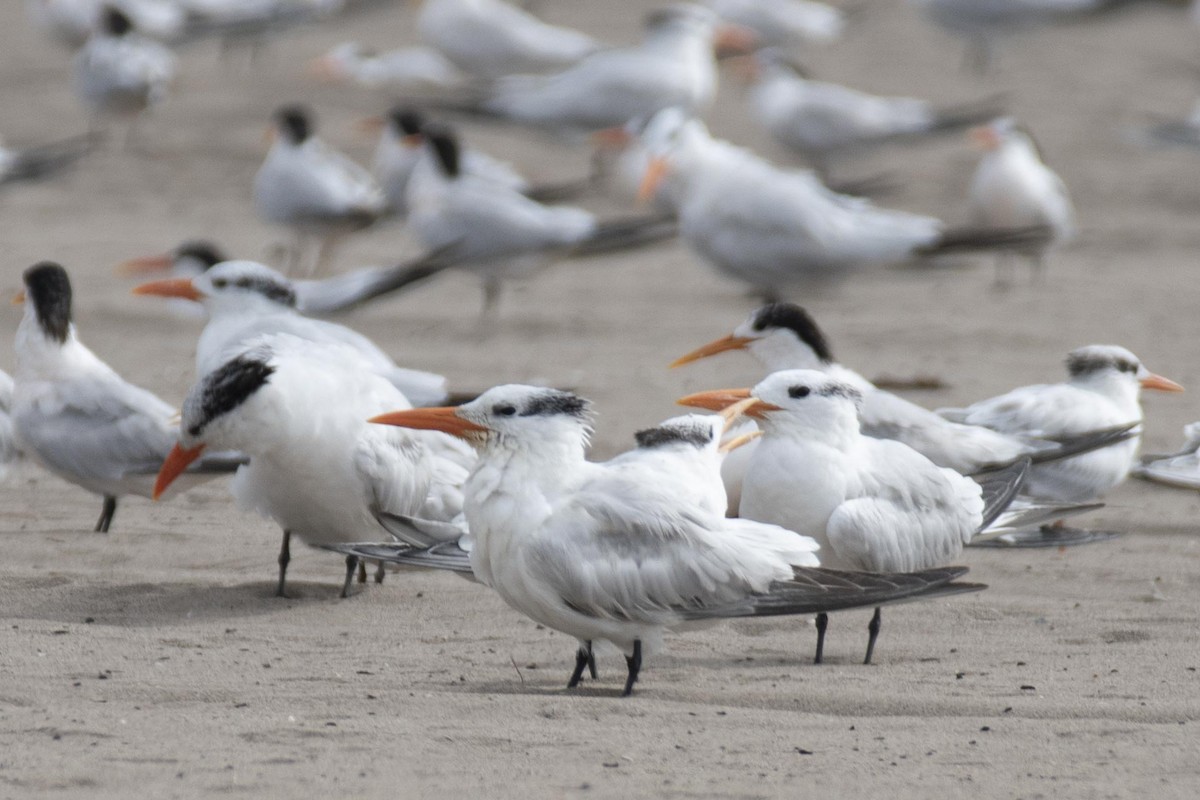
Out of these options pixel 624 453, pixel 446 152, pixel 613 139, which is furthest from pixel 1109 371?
pixel 613 139

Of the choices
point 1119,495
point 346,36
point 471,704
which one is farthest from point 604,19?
point 471,704

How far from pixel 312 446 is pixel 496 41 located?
11.0 m

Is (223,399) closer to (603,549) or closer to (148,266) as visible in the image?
(603,549)

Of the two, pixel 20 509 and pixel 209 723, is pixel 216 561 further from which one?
pixel 209 723

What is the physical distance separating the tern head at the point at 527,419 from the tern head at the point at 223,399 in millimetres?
1004

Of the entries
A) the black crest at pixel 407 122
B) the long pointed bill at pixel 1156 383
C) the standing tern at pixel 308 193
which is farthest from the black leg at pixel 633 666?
the black crest at pixel 407 122

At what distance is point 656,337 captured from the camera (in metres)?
9.12

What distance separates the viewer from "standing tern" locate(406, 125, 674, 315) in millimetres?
9758

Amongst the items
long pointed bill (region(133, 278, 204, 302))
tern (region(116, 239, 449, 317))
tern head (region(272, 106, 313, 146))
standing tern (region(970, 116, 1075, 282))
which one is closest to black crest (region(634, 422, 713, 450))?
long pointed bill (region(133, 278, 204, 302))

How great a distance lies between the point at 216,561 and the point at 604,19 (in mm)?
13433

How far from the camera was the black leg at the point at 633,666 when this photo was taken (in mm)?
3955

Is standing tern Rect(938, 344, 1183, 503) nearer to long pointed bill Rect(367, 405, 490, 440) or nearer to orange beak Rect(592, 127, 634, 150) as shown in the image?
long pointed bill Rect(367, 405, 490, 440)

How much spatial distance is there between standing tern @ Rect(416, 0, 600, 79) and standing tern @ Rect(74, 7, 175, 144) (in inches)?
93.4

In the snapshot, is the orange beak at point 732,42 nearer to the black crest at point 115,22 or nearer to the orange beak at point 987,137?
the orange beak at point 987,137
